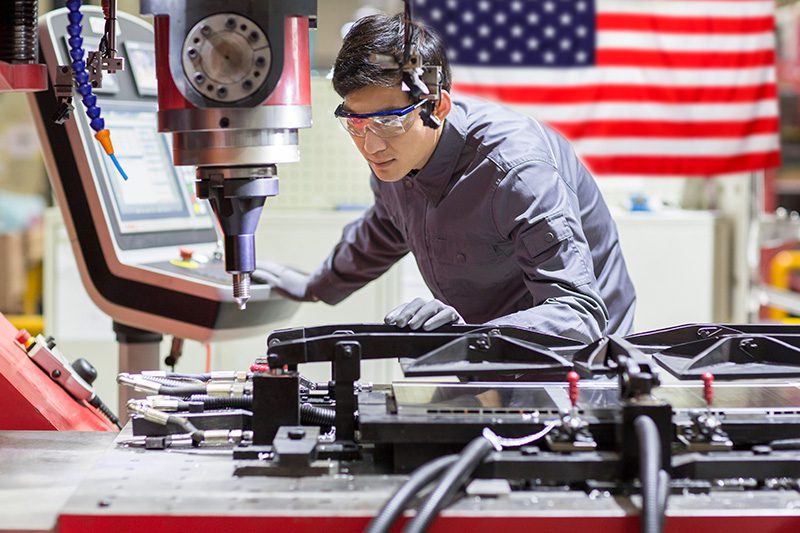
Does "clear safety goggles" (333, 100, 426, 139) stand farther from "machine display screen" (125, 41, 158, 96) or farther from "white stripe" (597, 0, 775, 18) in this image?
"white stripe" (597, 0, 775, 18)

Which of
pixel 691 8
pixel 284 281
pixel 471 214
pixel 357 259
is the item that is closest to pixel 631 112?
pixel 691 8

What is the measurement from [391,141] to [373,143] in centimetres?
4

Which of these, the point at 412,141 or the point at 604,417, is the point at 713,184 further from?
the point at 604,417

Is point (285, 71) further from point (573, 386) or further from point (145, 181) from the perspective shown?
point (145, 181)

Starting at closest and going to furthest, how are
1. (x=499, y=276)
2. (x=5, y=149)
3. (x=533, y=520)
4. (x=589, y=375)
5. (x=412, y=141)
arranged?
1. (x=533, y=520)
2. (x=589, y=375)
3. (x=412, y=141)
4. (x=499, y=276)
5. (x=5, y=149)

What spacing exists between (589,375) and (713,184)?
3.42 metres

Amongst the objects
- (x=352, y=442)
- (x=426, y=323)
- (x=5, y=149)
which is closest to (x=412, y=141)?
(x=426, y=323)

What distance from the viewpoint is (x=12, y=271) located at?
4914mm

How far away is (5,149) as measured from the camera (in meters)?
5.15

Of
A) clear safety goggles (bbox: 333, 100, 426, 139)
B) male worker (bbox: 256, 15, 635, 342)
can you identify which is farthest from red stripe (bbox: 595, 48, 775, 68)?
clear safety goggles (bbox: 333, 100, 426, 139)

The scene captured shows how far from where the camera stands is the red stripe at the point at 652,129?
423cm

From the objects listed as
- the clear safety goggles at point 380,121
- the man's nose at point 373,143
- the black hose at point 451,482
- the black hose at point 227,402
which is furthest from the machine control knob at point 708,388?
the man's nose at point 373,143

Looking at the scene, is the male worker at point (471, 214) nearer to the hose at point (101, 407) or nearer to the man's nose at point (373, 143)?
the man's nose at point (373, 143)

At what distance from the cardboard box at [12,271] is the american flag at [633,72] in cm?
229
